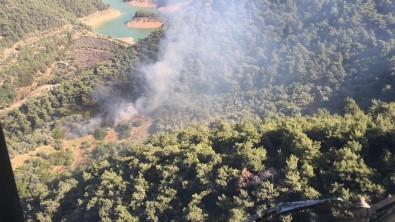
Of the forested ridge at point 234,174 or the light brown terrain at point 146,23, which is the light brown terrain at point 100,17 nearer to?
the light brown terrain at point 146,23

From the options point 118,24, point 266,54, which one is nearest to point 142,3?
point 118,24

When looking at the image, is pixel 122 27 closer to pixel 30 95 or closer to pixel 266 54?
pixel 30 95

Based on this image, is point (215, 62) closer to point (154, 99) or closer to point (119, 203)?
point (154, 99)

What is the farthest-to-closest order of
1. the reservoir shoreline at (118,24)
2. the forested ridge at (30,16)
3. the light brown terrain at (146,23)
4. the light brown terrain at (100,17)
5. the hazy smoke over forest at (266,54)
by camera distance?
1. the light brown terrain at (100,17)
2. the light brown terrain at (146,23)
3. the reservoir shoreline at (118,24)
4. the forested ridge at (30,16)
5. the hazy smoke over forest at (266,54)

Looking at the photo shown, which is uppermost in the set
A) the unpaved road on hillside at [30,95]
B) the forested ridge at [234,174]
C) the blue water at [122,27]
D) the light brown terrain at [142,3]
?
the forested ridge at [234,174]

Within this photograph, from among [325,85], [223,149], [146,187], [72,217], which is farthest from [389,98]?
[72,217]

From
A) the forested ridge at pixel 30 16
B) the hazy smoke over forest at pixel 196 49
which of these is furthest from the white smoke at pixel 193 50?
the forested ridge at pixel 30 16
